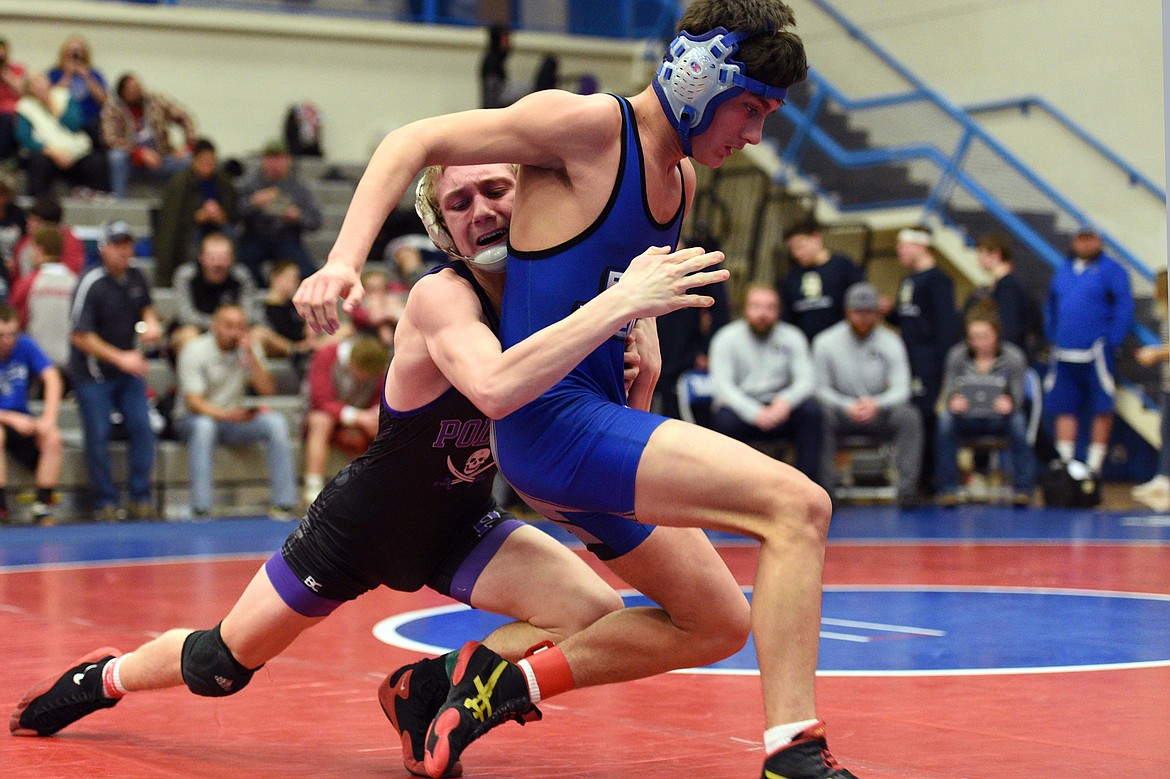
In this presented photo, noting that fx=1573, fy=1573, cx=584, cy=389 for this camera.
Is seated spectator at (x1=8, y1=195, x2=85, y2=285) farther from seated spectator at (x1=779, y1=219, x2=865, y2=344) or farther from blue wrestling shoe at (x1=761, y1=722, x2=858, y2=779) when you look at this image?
blue wrestling shoe at (x1=761, y1=722, x2=858, y2=779)

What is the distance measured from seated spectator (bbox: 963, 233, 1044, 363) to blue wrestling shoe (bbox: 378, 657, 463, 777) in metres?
8.76

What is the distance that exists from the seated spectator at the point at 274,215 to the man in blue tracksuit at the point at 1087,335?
6055 mm

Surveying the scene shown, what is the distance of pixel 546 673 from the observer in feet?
11.0

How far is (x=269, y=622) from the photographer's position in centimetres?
357

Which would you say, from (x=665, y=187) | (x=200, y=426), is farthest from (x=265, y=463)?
(x=665, y=187)

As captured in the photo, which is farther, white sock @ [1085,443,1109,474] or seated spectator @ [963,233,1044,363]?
seated spectator @ [963,233,1044,363]

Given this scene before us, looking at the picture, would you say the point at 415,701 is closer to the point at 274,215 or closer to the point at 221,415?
the point at 221,415

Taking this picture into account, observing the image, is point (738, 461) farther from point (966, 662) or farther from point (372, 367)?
point (372, 367)

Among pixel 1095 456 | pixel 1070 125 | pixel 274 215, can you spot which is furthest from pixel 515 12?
pixel 1095 456

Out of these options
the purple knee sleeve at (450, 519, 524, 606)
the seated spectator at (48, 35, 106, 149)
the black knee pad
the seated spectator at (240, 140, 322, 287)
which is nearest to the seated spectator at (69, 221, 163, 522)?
the seated spectator at (240, 140, 322, 287)

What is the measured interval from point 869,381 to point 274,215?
5.37m

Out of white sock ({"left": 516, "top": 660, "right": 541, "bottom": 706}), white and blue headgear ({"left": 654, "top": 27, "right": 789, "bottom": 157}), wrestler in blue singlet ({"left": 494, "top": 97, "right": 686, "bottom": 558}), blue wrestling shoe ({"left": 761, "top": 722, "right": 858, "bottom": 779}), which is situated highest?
white and blue headgear ({"left": 654, "top": 27, "right": 789, "bottom": 157})

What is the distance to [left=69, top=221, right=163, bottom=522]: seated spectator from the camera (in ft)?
34.0

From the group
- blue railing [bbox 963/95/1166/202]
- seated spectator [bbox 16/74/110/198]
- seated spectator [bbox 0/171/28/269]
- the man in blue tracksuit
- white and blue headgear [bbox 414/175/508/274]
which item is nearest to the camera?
white and blue headgear [bbox 414/175/508/274]
